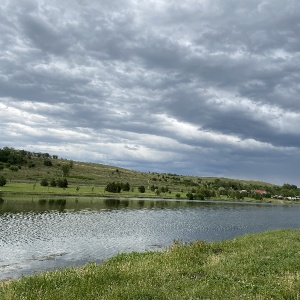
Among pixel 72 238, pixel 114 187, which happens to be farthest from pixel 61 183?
pixel 72 238

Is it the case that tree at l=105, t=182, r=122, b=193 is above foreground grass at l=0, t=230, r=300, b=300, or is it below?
below

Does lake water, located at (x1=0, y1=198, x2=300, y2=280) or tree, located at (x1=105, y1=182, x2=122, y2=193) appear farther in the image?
tree, located at (x1=105, y1=182, x2=122, y2=193)

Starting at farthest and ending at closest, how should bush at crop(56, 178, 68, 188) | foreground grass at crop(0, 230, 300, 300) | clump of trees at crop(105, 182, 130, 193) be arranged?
clump of trees at crop(105, 182, 130, 193)
bush at crop(56, 178, 68, 188)
foreground grass at crop(0, 230, 300, 300)

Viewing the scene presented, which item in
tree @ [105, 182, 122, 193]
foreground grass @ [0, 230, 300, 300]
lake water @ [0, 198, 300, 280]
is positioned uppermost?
foreground grass @ [0, 230, 300, 300]

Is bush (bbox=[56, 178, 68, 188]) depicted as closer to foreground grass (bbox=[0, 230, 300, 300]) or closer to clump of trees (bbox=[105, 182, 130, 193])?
clump of trees (bbox=[105, 182, 130, 193])

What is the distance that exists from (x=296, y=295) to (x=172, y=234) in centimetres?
4214

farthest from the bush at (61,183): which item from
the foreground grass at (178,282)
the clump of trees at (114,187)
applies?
the foreground grass at (178,282)

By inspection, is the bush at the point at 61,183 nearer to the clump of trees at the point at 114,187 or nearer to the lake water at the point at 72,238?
the clump of trees at the point at 114,187

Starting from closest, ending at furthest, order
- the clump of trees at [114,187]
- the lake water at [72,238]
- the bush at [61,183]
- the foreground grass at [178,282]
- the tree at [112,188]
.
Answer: the foreground grass at [178,282] → the lake water at [72,238] → the bush at [61,183] → the tree at [112,188] → the clump of trees at [114,187]

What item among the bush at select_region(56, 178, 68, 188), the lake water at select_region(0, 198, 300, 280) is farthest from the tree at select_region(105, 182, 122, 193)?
the lake water at select_region(0, 198, 300, 280)

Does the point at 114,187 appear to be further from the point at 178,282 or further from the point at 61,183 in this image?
the point at 178,282

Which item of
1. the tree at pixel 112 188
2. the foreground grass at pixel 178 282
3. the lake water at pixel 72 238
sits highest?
the foreground grass at pixel 178 282

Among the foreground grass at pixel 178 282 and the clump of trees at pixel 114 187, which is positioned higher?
the foreground grass at pixel 178 282

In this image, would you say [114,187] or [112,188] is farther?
[114,187]
